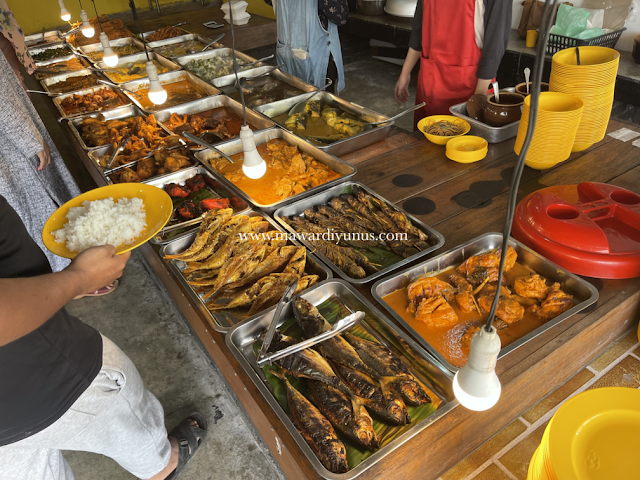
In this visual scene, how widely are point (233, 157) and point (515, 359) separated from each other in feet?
7.15

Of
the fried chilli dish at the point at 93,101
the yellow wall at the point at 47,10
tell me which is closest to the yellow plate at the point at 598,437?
the fried chilli dish at the point at 93,101

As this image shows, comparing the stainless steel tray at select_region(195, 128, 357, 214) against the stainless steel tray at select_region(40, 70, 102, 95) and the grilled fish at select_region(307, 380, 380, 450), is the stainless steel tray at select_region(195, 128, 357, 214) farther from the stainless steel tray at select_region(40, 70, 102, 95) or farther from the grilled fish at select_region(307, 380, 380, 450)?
the stainless steel tray at select_region(40, 70, 102, 95)

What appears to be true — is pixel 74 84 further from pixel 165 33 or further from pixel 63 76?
pixel 165 33

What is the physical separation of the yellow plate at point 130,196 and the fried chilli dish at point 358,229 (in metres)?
0.60

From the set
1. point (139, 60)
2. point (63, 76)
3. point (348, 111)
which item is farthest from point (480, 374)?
point (63, 76)

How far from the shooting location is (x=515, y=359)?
1364mm

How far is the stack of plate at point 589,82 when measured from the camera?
2.04 m

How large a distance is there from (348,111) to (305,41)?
1.35 meters

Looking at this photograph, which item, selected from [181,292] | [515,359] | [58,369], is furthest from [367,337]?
[58,369]

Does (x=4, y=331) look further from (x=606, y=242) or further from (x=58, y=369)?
(x=606, y=242)

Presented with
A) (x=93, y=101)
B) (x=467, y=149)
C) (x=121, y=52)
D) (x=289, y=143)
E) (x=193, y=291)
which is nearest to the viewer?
(x=193, y=291)

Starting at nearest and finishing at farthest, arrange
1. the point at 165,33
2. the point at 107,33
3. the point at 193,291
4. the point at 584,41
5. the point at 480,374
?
the point at 480,374, the point at 193,291, the point at 584,41, the point at 165,33, the point at 107,33

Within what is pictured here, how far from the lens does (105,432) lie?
163 cm

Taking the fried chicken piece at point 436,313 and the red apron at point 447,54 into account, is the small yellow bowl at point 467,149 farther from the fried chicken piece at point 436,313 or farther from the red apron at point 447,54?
the fried chicken piece at point 436,313
